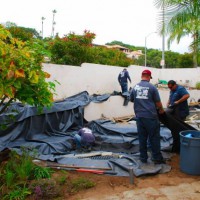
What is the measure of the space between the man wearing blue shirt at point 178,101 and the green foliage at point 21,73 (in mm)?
2835

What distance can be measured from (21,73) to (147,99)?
2450 millimetres

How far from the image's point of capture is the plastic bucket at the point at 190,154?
15.1 feet

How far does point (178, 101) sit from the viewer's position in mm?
5629

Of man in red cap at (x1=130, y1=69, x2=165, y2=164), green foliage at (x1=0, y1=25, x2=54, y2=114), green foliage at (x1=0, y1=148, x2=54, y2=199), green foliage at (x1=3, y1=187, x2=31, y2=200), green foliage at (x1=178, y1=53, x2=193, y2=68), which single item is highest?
green foliage at (x1=178, y1=53, x2=193, y2=68)

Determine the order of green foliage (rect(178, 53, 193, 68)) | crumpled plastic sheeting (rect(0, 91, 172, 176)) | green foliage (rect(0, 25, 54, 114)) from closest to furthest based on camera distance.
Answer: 1. green foliage (rect(0, 25, 54, 114))
2. crumpled plastic sheeting (rect(0, 91, 172, 176))
3. green foliage (rect(178, 53, 193, 68))

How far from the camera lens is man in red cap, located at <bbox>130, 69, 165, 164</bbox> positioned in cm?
495

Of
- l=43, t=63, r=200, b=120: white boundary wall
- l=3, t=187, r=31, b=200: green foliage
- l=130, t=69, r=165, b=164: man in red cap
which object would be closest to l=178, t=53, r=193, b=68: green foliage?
l=43, t=63, r=200, b=120: white boundary wall

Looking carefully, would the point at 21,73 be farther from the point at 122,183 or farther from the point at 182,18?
the point at 182,18

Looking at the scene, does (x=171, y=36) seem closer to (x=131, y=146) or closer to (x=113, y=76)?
(x=131, y=146)

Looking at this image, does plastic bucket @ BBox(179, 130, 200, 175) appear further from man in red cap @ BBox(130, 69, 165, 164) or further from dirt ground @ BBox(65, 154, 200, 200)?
man in red cap @ BBox(130, 69, 165, 164)

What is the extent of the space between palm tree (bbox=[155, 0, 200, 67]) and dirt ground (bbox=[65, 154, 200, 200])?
2.60 metres

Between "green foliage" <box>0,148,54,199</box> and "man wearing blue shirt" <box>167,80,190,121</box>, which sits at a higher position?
"man wearing blue shirt" <box>167,80,190,121</box>

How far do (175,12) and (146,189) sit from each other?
3.44 metres

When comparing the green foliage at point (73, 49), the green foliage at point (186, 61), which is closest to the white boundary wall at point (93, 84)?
the green foliage at point (73, 49)
